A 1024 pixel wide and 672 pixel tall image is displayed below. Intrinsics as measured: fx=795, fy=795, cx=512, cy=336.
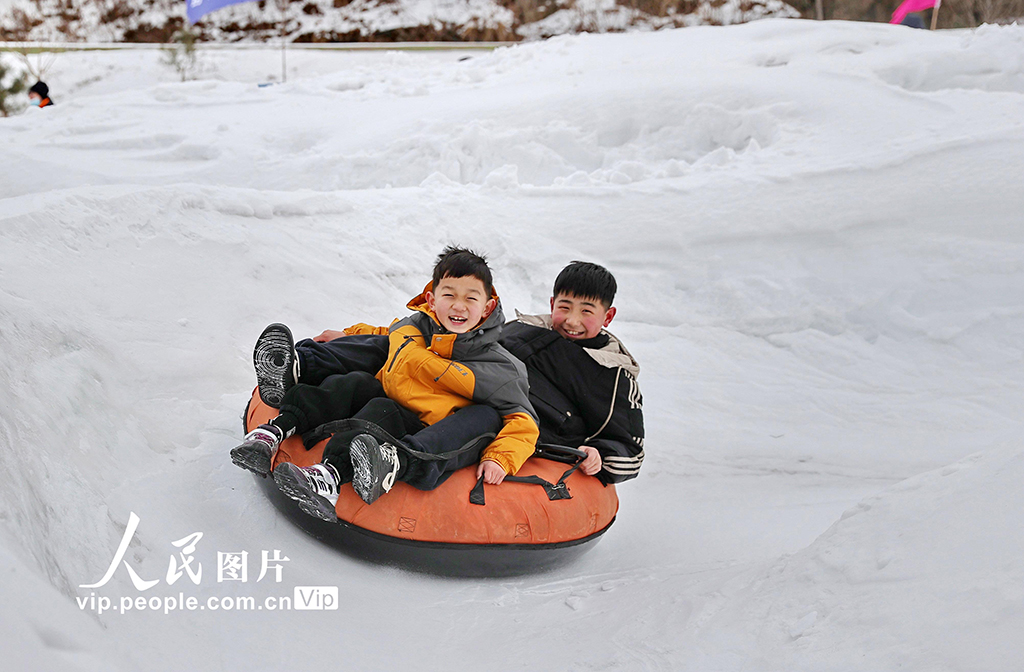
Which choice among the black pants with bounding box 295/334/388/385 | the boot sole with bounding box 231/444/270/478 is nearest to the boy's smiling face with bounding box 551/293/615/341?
the black pants with bounding box 295/334/388/385

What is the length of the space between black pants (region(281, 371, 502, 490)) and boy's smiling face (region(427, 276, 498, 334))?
0.94ft

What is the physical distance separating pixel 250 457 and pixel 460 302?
2.74 feet

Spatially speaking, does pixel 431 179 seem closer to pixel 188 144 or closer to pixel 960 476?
pixel 188 144

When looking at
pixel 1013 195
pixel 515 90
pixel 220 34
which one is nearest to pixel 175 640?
pixel 1013 195

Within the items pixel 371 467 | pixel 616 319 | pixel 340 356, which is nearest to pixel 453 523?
pixel 371 467

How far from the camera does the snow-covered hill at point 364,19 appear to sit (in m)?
15.7

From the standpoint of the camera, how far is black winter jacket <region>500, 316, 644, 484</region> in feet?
9.78

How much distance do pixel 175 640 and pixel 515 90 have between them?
693 cm

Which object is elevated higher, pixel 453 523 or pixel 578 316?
pixel 578 316

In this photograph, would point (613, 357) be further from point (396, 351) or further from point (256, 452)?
point (256, 452)

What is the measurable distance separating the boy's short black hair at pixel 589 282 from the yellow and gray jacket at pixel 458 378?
16.2 inches

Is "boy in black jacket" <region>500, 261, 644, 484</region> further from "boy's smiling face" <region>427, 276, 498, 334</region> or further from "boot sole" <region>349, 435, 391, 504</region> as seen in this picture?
"boot sole" <region>349, 435, 391, 504</region>

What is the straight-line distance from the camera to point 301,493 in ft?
7.30

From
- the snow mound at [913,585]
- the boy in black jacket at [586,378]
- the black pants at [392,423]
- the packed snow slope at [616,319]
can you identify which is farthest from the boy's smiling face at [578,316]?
the snow mound at [913,585]
